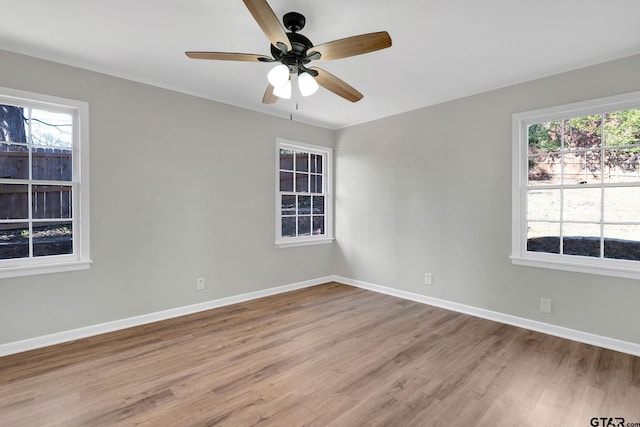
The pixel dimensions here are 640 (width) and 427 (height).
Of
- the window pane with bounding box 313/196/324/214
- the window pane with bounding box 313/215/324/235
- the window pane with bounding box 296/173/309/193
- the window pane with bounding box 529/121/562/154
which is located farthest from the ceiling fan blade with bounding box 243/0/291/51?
the window pane with bounding box 313/215/324/235

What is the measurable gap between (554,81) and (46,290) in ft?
17.0

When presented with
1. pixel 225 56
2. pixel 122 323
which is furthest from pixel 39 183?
pixel 225 56

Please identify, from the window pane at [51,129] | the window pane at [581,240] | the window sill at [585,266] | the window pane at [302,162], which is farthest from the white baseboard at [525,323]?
the window pane at [51,129]

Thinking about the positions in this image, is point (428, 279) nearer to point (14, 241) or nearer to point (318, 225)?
point (318, 225)

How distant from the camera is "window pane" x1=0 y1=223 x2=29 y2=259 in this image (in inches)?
104

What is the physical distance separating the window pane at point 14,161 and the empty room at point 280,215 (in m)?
0.02

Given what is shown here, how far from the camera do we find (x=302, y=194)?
4758 millimetres

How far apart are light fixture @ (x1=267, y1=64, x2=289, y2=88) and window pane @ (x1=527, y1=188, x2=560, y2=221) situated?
2.79 metres

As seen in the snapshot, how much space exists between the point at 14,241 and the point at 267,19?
2.92 meters

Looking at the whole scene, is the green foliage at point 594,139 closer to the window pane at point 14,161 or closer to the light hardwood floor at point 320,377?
the light hardwood floor at point 320,377

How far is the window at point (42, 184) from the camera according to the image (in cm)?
265

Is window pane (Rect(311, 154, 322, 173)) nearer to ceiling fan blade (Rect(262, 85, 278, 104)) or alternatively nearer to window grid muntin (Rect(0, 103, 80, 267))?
ceiling fan blade (Rect(262, 85, 278, 104))

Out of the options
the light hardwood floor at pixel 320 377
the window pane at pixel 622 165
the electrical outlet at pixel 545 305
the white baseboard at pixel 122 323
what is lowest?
the light hardwood floor at pixel 320 377

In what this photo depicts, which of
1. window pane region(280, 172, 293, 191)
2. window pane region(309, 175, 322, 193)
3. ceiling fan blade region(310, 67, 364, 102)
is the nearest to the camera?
ceiling fan blade region(310, 67, 364, 102)
